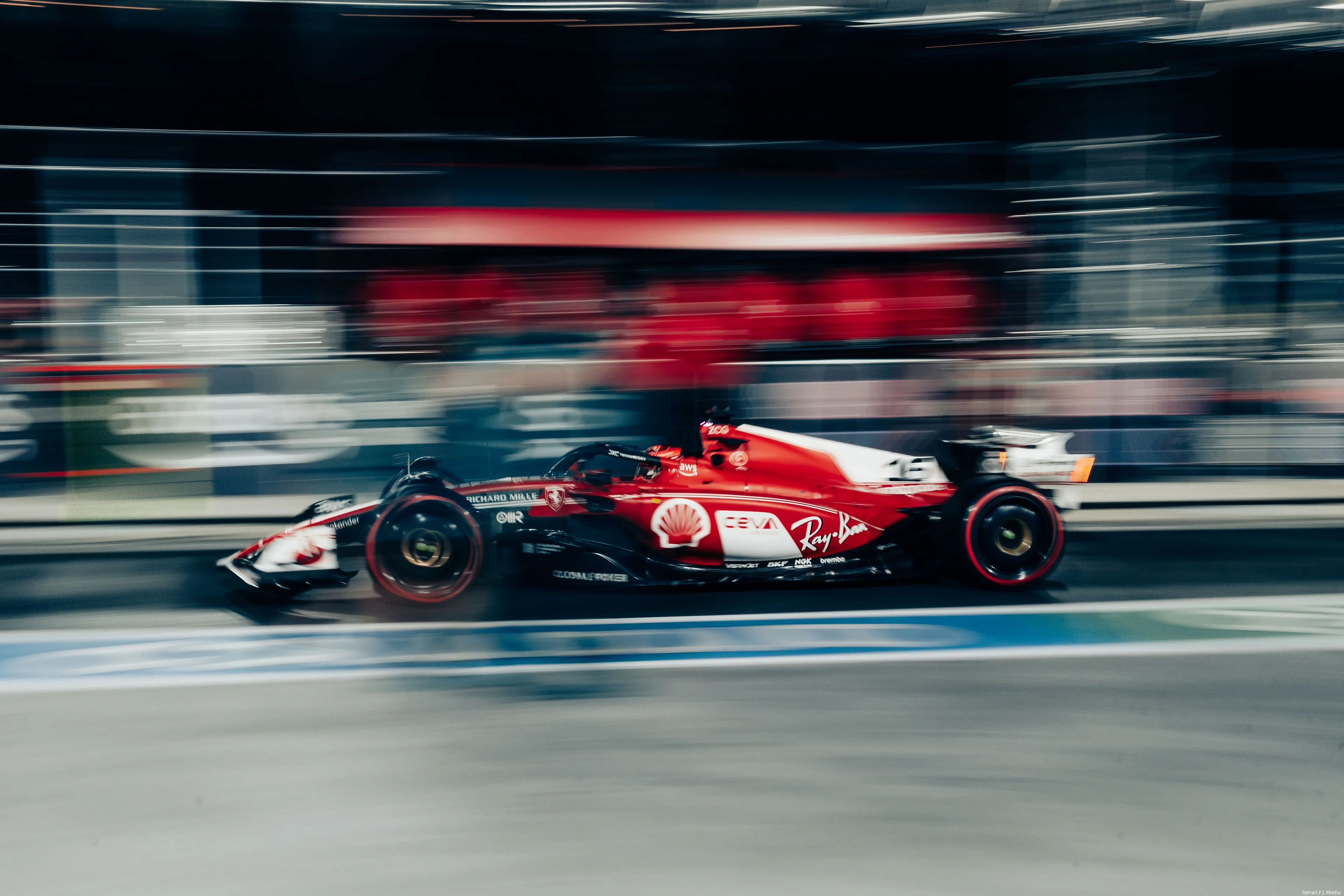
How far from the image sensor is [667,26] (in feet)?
32.1

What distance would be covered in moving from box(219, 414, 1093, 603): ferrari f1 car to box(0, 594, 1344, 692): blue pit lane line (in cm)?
26

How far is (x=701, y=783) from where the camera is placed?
9.02 feet

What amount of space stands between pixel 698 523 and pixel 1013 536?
1491 millimetres

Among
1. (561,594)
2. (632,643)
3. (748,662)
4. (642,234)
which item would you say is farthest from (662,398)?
(748,662)

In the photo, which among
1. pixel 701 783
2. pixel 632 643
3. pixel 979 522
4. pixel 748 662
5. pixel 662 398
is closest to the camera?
pixel 701 783

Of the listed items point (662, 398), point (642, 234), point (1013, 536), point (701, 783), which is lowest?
point (701, 783)

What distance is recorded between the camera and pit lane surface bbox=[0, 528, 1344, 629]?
4.40 metres

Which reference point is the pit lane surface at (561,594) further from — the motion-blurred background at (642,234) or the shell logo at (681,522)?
the motion-blurred background at (642,234)

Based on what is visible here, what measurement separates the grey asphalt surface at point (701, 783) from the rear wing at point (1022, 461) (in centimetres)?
114

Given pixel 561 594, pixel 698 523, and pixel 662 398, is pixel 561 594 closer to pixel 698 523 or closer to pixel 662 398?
pixel 698 523

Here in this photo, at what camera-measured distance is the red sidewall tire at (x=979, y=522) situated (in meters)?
4.56

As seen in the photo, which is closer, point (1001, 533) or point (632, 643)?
point (632, 643)

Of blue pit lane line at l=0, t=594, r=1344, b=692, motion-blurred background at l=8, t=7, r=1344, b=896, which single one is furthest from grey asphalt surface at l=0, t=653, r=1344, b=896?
blue pit lane line at l=0, t=594, r=1344, b=692

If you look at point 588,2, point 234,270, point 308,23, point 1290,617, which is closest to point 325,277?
point 234,270
